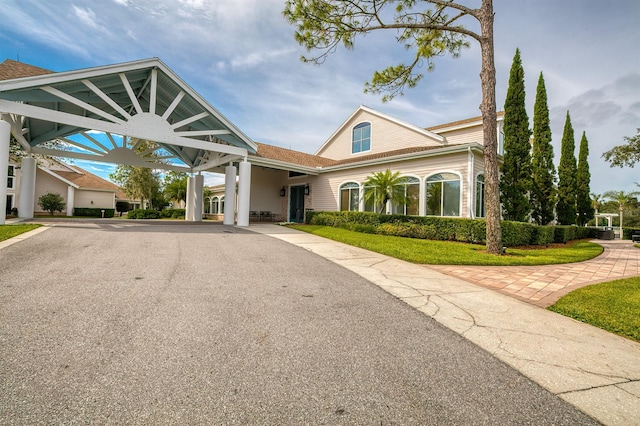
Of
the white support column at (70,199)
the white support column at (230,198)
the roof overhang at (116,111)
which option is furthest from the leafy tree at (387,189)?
the white support column at (70,199)

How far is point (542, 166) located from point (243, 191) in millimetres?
16930

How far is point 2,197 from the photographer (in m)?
8.82

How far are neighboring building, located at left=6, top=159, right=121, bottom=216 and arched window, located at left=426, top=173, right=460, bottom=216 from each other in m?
27.0

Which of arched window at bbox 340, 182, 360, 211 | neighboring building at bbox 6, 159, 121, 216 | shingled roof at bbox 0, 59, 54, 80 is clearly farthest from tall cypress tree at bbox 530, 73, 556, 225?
neighboring building at bbox 6, 159, 121, 216

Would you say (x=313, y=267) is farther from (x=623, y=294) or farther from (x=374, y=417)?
(x=623, y=294)

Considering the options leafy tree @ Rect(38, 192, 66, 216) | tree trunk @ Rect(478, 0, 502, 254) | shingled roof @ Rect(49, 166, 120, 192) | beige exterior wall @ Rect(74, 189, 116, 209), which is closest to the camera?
tree trunk @ Rect(478, 0, 502, 254)

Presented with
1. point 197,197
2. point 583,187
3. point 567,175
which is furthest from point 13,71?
point 583,187

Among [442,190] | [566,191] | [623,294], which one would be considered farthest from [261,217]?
[566,191]

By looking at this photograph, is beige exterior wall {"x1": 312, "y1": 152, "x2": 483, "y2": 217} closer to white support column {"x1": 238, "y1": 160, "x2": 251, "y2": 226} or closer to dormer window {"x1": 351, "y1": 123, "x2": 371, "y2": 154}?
dormer window {"x1": 351, "y1": 123, "x2": 371, "y2": 154}

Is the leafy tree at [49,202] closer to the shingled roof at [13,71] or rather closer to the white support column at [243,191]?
the shingled roof at [13,71]

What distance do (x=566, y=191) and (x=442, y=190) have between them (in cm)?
1399

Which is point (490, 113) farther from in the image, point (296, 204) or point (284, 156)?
point (296, 204)

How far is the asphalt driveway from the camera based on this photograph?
1.74 metres

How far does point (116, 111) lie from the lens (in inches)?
522
